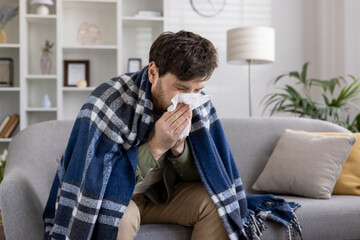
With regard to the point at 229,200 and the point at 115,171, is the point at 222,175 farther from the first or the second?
the point at 115,171

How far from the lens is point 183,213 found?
1.61 meters

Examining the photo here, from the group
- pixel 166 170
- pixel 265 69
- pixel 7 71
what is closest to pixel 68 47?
pixel 7 71

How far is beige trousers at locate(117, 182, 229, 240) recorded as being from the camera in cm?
148

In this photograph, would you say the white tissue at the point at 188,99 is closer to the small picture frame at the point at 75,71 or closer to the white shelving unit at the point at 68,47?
the white shelving unit at the point at 68,47

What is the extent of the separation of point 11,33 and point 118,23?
1068 mm

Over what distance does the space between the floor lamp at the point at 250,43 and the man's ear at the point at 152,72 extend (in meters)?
1.94

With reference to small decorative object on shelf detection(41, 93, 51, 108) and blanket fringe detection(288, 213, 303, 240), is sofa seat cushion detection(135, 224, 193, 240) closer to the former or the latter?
blanket fringe detection(288, 213, 303, 240)

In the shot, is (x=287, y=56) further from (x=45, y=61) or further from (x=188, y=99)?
(x=188, y=99)

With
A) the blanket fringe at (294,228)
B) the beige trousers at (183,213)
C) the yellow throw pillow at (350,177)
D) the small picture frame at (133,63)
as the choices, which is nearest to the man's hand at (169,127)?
the beige trousers at (183,213)

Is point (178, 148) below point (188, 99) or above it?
below

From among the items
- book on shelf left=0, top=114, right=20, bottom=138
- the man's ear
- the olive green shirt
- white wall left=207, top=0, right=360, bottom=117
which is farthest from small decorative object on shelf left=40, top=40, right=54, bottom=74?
the man's ear

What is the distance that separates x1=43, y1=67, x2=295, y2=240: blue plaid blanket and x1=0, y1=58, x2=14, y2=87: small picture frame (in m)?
2.71

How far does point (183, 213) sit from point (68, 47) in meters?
2.68

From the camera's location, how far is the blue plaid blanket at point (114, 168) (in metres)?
1.42
